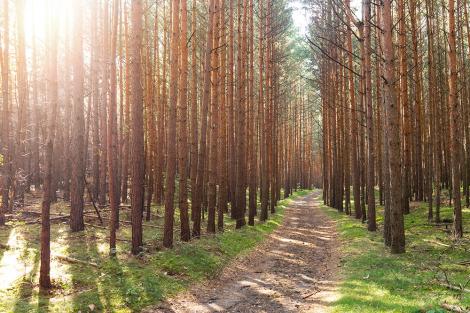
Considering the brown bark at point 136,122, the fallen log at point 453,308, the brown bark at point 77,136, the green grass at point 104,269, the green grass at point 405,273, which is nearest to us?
the fallen log at point 453,308

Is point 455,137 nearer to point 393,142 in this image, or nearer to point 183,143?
point 393,142

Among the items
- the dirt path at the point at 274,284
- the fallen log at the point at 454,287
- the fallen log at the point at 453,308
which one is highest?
the fallen log at the point at 453,308

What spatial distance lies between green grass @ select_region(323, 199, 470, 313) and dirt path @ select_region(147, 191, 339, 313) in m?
0.48

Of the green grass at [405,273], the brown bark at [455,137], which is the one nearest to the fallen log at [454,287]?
the green grass at [405,273]

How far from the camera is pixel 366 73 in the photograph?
16547 mm

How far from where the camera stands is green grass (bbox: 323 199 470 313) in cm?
685

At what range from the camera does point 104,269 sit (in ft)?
30.6

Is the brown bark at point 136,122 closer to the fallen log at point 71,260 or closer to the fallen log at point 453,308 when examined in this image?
the fallen log at point 71,260

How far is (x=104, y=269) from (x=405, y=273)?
666 cm

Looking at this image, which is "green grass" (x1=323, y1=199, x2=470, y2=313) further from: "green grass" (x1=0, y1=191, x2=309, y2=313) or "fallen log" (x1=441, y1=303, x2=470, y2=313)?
"green grass" (x1=0, y1=191, x2=309, y2=313)

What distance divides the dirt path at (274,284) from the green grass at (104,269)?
0.42 meters

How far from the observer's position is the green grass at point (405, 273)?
685 cm

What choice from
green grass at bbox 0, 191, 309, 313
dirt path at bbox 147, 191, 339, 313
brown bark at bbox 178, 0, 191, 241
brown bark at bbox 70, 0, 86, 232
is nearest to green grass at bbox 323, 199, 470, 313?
dirt path at bbox 147, 191, 339, 313

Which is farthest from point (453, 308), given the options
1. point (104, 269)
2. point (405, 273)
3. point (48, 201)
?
point (48, 201)
